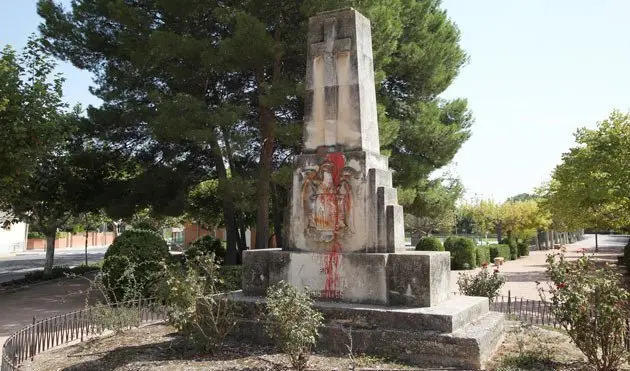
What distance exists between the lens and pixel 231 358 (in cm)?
638

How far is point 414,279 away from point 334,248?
1.27 m

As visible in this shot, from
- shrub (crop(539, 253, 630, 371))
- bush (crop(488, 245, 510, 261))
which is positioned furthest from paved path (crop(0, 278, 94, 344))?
bush (crop(488, 245, 510, 261))

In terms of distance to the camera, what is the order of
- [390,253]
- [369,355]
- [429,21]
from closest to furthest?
[369,355]
[390,253]
[429,21]

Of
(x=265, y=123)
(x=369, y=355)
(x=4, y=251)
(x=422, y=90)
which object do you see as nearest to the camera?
(x=369, y=355)

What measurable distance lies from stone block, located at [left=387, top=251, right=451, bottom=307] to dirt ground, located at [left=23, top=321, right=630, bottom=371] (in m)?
1.00

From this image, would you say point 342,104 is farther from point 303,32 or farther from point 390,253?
point 303,32

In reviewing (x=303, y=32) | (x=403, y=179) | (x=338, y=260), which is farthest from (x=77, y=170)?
(x=338, y=260)

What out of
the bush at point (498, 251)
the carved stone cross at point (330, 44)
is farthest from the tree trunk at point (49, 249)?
the bush at point (498, 251)

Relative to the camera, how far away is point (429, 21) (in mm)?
18578

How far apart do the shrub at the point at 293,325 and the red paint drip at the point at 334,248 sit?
1320 millimetres

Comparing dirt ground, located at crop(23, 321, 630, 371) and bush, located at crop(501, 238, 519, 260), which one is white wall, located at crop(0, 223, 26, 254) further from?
dirt ground, located at crop(23, 321, 630, 371)

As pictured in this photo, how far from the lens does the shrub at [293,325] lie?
5562mm

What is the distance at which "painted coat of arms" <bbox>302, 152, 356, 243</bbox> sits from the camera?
24.2 feet

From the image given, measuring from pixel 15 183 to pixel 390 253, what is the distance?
12.2 meters
